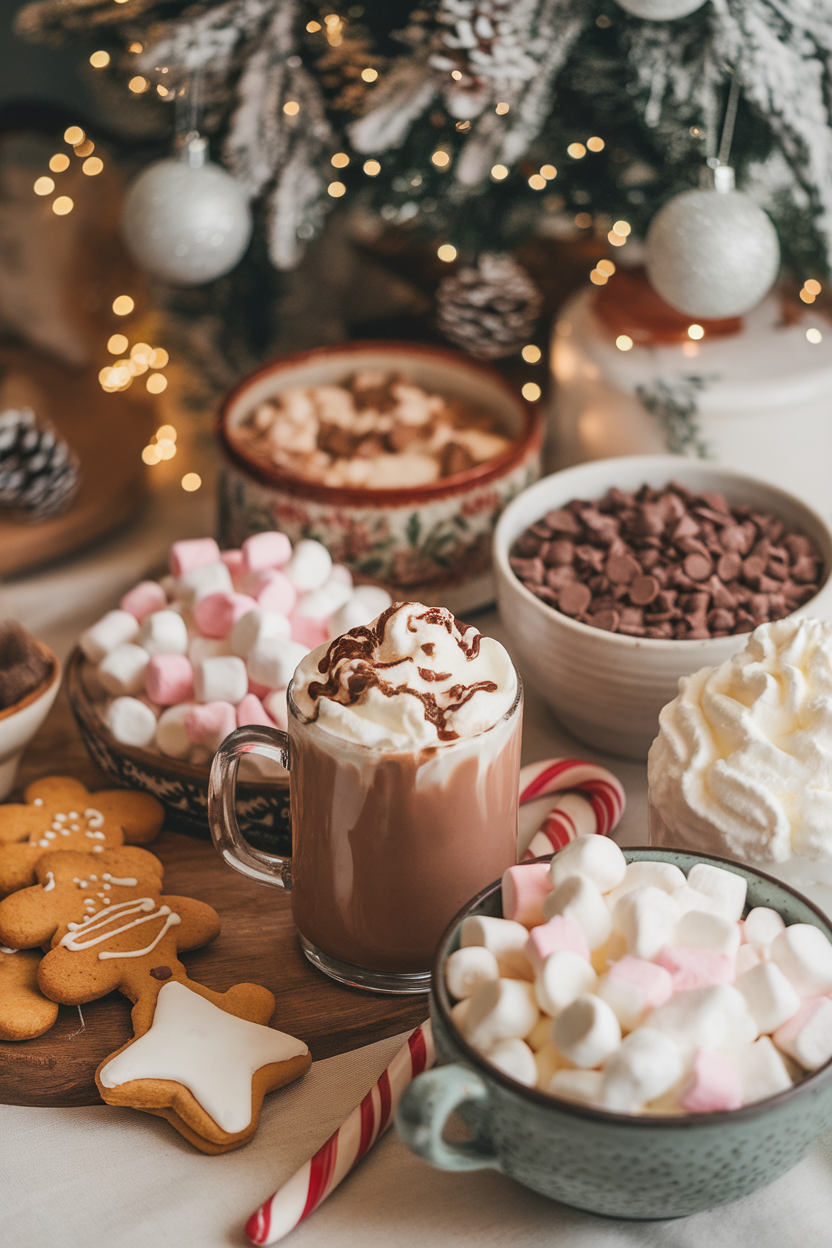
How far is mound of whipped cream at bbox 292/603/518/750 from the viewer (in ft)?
2.58

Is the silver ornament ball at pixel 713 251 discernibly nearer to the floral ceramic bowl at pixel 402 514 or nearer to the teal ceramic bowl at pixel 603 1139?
the floral ceramic bowl at pixel 402 514

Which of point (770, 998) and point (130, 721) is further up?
point (770, 998)

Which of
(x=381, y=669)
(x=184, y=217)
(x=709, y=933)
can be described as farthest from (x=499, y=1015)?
(x=184, y=217)

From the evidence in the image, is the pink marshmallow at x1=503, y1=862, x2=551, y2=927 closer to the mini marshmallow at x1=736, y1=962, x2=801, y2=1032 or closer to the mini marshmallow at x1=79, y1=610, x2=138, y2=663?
the mini marshmallow at x1=736, y1=962, x2=801, y2=1032

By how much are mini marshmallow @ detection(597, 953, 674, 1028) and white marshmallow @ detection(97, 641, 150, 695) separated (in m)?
0.58

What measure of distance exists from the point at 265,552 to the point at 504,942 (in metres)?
0.54

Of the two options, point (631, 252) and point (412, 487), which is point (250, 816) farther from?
point (631, 252)

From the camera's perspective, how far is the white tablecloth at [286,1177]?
73cm

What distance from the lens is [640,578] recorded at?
1.11 metres

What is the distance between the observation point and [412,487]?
1263mm

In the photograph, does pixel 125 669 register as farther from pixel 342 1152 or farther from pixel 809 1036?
pixel 809 1036

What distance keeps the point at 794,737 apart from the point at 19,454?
1057mm

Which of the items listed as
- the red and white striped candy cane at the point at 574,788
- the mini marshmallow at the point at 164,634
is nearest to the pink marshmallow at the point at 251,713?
the mini marshmallow at the point at 164,634

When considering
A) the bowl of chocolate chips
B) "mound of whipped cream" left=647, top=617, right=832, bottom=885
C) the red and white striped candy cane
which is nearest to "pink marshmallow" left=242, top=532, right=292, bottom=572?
the bowl of chocolate chips
